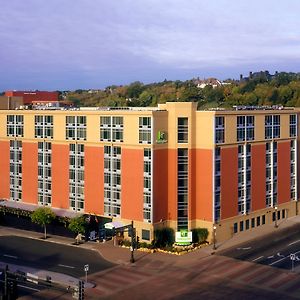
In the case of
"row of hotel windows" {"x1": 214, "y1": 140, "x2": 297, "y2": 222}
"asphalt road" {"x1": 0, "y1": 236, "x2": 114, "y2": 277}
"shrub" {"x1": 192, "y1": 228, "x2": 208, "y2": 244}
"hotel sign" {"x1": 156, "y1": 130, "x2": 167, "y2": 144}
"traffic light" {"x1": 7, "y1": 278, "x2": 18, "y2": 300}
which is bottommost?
"asphalt road" {"x1": 0, "y1": 236, "x2": 114, "y2": 277}

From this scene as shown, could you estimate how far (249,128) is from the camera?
193 ft

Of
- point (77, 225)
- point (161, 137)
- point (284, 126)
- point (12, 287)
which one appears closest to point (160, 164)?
point (161, 137)

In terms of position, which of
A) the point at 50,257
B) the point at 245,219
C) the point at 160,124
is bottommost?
the point at 50,257

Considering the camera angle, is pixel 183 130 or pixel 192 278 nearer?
pixel 192 278

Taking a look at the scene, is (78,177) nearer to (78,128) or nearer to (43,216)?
(78,128)

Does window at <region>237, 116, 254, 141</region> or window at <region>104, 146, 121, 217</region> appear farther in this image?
window at <region>237, 116, 254, 141</region>

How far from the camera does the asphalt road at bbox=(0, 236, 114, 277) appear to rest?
4706cm

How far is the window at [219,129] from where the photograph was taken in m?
54.9

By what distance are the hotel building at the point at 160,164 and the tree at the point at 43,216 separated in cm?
333

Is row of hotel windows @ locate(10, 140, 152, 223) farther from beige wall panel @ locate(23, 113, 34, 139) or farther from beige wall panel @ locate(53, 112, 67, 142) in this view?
beige wall panel @ locate(23, 113, 34, 139)

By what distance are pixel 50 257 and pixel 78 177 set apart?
1116 centimetres

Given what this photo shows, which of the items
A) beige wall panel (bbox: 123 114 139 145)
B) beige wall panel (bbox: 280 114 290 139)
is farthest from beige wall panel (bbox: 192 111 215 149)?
beige wall panel (bbox: 280 114 290 139)

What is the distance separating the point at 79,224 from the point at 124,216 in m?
4.33

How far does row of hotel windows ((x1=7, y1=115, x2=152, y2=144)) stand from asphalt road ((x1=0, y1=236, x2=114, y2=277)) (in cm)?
1120
